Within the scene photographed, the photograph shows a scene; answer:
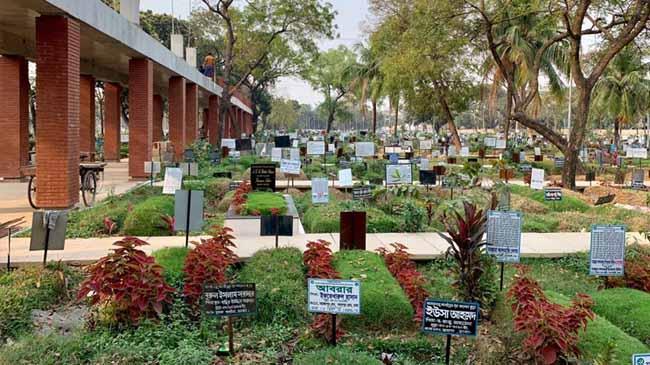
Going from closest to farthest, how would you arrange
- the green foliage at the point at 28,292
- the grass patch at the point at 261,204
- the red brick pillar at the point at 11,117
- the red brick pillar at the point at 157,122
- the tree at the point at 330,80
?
the green foliage at the point at 28,292
the grass patch at the point at 261,204
the red brick pillar at the point at 11,117
the red brick pillar at the point at 157,122
the tree at the point at 330,80

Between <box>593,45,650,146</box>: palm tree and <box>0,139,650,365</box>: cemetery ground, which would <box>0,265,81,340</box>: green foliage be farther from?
<box>593,45,650,146</box>: palm tree

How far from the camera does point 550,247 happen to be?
30.4 ft

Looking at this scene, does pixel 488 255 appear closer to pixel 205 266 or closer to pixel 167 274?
pixel 205 266

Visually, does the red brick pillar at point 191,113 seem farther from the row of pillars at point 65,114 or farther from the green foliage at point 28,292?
the green foliage at point 28,292

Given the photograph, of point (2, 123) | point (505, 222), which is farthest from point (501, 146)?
point (505, 222)

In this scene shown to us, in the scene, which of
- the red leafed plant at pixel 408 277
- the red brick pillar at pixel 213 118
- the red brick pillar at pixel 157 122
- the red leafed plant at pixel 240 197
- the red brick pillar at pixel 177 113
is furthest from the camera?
the red brick pillar at pixel 213 118

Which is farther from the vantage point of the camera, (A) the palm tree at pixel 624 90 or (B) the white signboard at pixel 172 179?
(A) the palm tree at pixel 624 90

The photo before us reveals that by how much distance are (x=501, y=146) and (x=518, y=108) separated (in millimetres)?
14571

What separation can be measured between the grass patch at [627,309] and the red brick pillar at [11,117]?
1767cm

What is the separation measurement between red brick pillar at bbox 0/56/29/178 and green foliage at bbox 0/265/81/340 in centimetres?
1372

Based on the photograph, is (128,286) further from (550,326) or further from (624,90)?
(624,90)

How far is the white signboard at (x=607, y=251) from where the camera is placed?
647 centimetres

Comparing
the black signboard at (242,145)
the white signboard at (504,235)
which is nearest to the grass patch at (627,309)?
the white signboard at (504,235)

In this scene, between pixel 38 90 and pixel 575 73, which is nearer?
pixel 38 90
